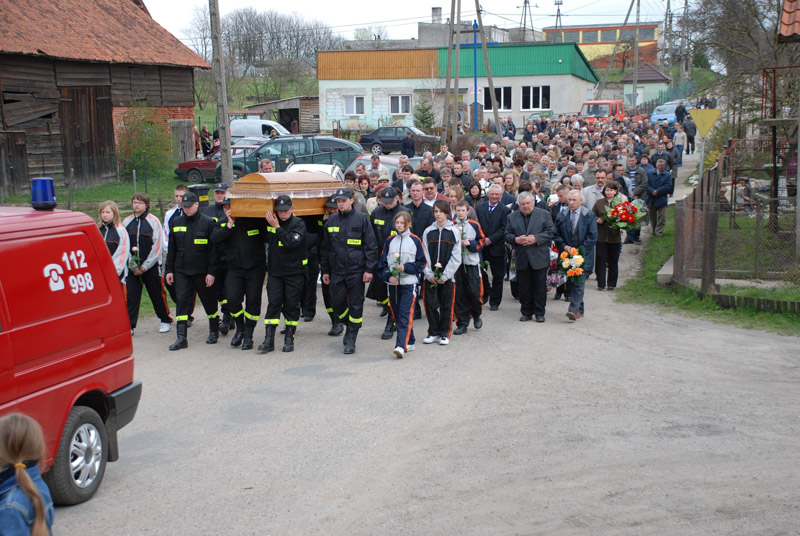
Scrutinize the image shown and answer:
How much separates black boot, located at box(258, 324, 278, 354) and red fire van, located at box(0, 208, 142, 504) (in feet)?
12.3

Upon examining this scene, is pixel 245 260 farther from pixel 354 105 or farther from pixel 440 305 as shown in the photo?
pixel 354 105

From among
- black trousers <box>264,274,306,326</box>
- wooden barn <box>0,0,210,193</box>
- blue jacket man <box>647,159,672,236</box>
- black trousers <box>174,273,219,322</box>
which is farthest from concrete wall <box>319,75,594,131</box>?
black trousers <box>264,274,306,326</box>

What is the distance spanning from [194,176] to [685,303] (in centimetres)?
1854

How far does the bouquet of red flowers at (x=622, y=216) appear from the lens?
535 inches

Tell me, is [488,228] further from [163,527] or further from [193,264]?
[163,527]

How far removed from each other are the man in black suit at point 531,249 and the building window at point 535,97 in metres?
46.2

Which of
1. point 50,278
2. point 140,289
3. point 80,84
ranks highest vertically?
point 80,84

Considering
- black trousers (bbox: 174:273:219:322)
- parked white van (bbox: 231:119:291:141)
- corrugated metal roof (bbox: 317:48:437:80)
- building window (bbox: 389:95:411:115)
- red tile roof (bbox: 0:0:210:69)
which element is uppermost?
corrugated metal roof (bbox: 317:48:437:80)

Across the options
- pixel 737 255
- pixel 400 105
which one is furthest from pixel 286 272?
pixel 400 105

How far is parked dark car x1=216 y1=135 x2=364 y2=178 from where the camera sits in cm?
2627

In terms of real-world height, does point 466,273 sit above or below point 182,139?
below

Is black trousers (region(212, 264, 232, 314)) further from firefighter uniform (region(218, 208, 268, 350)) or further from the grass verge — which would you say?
the grass verge

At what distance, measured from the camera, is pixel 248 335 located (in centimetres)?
1065

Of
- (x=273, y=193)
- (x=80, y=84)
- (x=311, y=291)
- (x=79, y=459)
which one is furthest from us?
(x=80, y=84)
